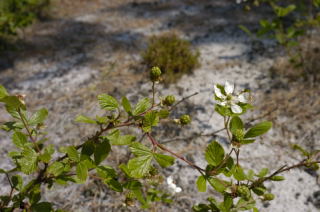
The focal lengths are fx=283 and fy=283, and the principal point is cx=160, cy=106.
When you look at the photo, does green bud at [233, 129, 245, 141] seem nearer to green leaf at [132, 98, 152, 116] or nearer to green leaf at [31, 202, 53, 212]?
green leaf at [132, 98, 152, 116]

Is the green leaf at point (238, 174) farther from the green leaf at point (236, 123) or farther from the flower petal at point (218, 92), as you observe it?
the flower petal at point (218, 92)

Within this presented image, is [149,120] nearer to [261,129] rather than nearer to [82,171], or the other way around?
[82,171]

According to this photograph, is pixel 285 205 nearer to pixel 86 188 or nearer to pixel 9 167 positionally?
pixel 86 188

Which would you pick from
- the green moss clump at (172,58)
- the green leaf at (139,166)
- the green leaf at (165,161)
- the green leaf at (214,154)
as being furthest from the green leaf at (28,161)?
the green moss clump at (172,58)

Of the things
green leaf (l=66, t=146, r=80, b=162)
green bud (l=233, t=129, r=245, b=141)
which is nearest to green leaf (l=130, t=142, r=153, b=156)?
green leaf (l=66, t=146, r=80, b=162)

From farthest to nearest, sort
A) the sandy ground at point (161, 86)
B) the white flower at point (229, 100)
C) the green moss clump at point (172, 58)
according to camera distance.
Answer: the green moss clump at point (172, 58), the sandy ground at point (161, 86), the white flower at point (229, 100)
